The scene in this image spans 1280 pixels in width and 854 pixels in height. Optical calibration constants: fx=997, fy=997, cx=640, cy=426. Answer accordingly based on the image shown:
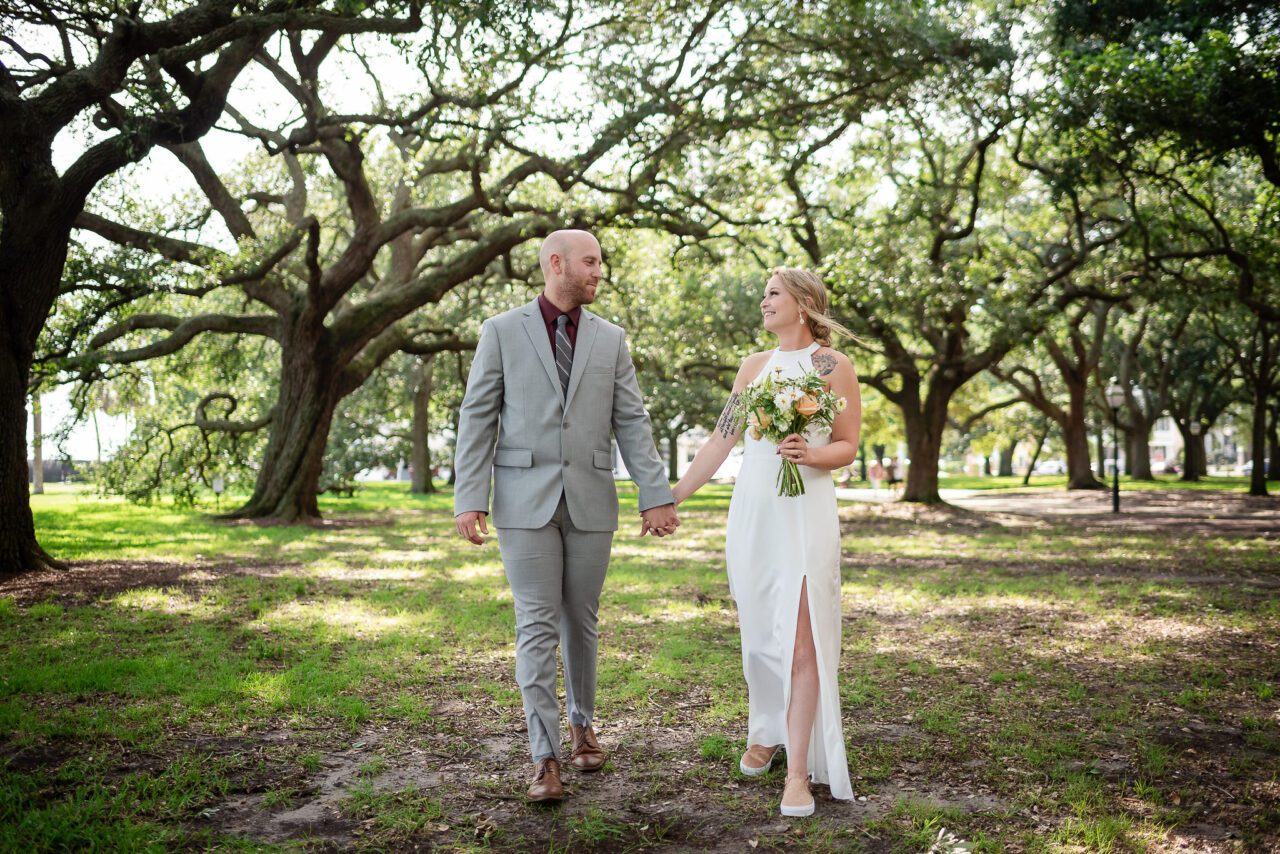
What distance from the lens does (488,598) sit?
979 centimetres

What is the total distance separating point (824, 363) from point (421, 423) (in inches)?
1176

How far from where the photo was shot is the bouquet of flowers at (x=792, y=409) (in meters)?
4.29

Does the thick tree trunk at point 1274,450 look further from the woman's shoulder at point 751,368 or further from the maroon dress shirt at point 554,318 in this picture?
the maroon dress shirt at point 554,318

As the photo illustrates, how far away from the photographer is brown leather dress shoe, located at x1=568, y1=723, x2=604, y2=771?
4547 millimetres

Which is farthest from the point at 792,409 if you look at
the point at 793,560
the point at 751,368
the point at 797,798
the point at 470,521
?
the point at 797,798

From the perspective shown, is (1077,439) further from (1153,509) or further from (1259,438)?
(1153,509)

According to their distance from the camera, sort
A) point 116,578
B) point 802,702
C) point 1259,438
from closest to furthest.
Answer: point 802,702
point 116,578
point 1259,438

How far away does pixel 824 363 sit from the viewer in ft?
14.6

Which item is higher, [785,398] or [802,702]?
[785,398]

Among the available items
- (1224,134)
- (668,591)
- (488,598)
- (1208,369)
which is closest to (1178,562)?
(1224,134)

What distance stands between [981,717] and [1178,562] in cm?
890

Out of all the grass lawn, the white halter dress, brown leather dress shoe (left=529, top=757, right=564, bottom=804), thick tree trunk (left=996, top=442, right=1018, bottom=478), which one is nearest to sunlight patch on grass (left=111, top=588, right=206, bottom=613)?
the grass lawn

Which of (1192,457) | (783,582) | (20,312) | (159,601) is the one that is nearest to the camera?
(783,582)

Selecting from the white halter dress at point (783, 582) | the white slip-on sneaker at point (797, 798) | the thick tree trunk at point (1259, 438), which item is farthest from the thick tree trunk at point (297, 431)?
the thick tree trunk at point (1259, 438)
